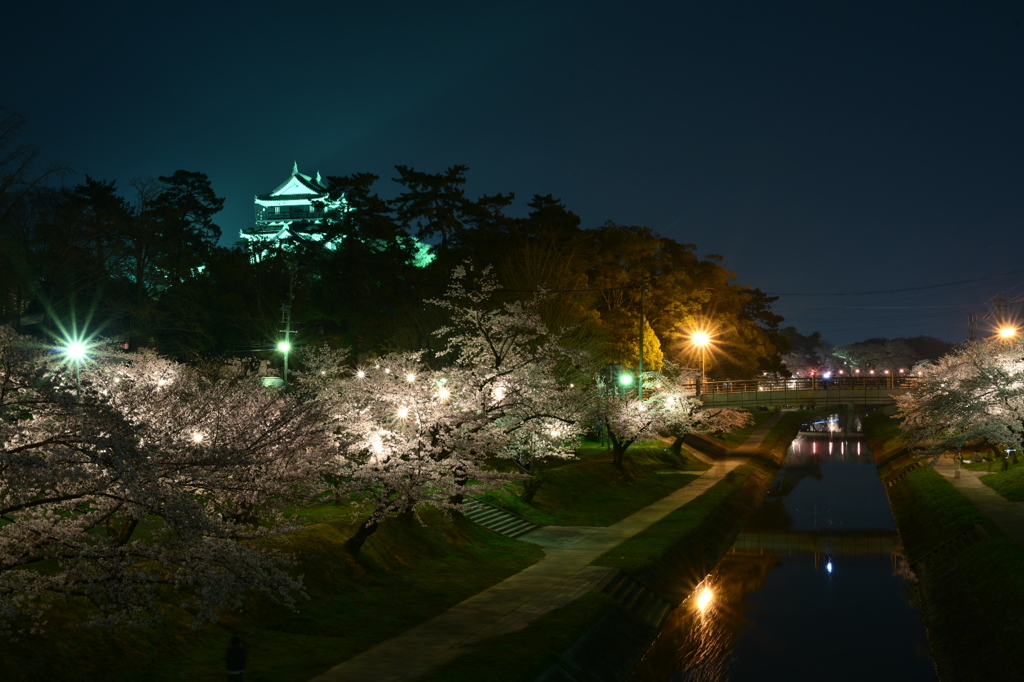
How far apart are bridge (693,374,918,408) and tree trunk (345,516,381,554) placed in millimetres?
41951

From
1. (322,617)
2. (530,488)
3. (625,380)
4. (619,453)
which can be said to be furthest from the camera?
(625,380)

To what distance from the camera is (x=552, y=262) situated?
185ft

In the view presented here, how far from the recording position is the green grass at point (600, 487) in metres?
38.2

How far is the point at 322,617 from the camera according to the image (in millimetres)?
20891

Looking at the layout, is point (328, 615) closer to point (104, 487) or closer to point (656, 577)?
point (104, 487)

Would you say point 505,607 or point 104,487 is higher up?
point 104,487

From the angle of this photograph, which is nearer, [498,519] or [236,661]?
[236,661]

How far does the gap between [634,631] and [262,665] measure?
1155cm

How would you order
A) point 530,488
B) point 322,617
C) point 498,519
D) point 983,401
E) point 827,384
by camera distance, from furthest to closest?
point 827,384 < point 983,401 < point 530,488 < point 498,519 < point 322,617

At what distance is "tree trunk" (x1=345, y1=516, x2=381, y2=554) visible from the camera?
80.3 ft

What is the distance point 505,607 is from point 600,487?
77.3 feet

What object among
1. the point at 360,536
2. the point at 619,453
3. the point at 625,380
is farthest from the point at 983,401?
the point at 360,536

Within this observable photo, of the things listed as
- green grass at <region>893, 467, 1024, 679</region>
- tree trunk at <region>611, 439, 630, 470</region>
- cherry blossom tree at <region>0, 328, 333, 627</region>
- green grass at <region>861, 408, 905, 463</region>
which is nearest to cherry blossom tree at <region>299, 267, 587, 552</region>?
cherry blossom tree at <region>0, 328, 333, 627</region>

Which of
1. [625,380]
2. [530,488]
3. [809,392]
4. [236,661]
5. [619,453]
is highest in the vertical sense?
[809,392]
